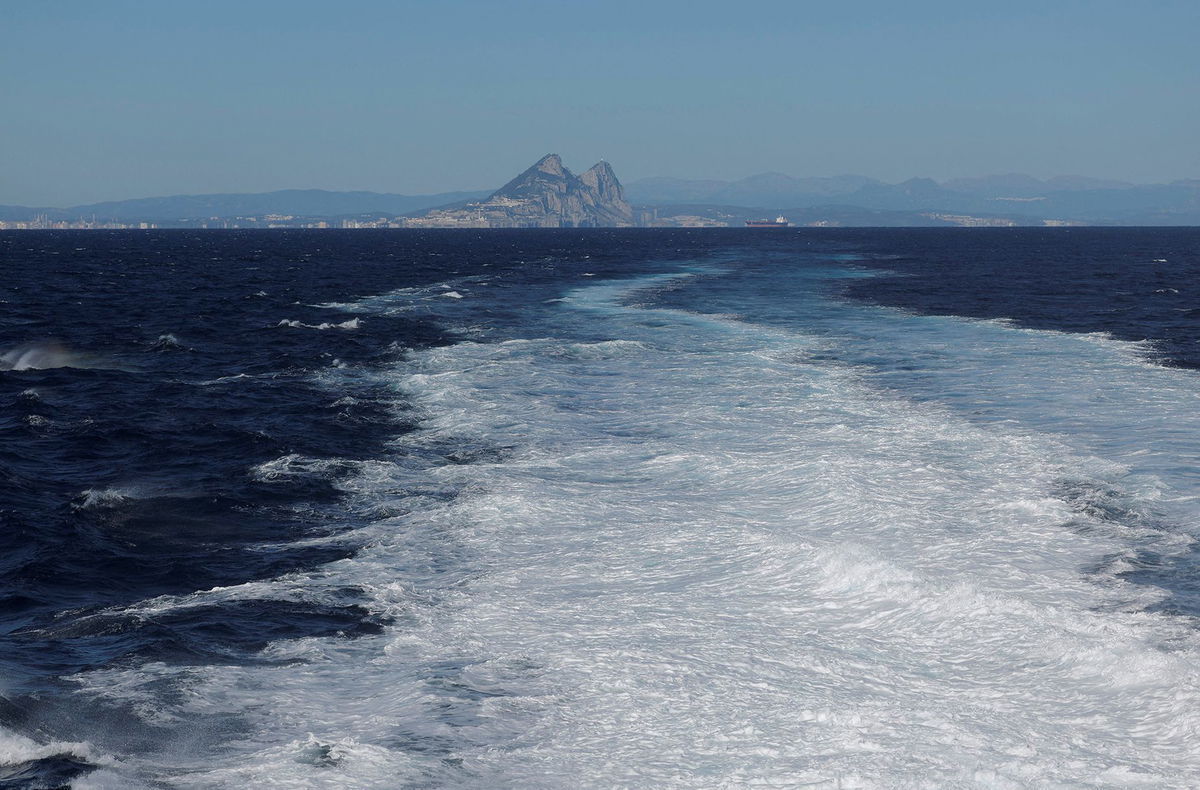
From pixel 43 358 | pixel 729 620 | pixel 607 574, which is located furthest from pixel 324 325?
pixel 729 620

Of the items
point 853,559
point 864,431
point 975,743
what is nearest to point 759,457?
point 864,431

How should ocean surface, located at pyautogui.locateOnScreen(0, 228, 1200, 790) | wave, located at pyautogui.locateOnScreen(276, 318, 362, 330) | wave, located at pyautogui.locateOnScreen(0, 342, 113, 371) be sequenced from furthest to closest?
wave, located at pyautogui.locateOnScreen(276, 318, 362, 330) → wave, located at pyautogui.locateOnScreen(0, 342, 113, 371) → ocean surface, located at pyautogui.locateOnScreen(0, 228, 1200, 790)

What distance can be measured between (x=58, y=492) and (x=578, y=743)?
48.4 feet

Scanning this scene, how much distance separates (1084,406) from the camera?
86.2 ft

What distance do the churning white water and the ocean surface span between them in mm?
58

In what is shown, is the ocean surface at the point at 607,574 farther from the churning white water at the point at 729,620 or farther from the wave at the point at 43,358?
the wave at the point at 43,358

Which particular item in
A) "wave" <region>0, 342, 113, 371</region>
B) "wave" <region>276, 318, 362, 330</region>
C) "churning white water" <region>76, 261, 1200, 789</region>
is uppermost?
"wave" <region>276, 318, 362, 330</region>

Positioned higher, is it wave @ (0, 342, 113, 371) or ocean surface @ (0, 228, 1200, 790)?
wave @ (0, 342, 113, 371)

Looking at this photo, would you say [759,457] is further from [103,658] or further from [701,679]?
[103,658]

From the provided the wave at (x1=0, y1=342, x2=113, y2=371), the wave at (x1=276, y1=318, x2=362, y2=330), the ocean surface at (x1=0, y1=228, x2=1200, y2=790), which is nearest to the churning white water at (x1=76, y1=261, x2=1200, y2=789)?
the ocean surface at (x1=0, y1=228, x2=1200, y2=790)

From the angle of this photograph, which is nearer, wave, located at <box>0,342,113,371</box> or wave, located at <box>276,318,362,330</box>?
wave, located at <box>0,342,113,371</box>

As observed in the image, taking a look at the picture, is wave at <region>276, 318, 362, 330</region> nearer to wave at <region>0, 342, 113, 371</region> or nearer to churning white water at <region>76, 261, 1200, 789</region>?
wave at <region>0, 342, 113, 371</region>

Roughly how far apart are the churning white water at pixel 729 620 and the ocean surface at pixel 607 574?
0.06 m

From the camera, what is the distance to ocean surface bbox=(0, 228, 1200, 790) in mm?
10047
